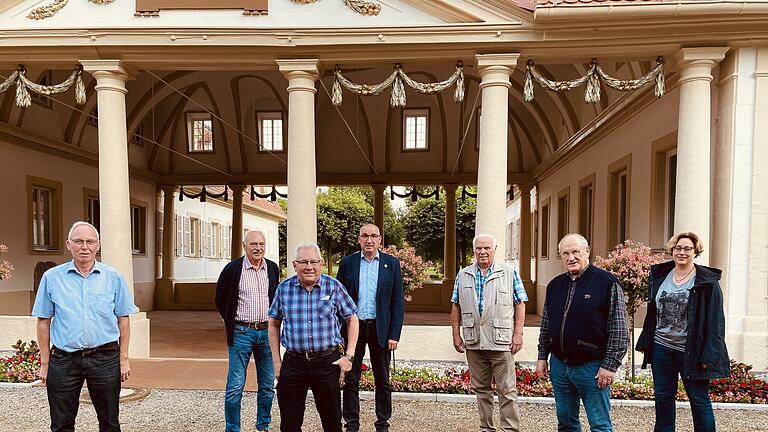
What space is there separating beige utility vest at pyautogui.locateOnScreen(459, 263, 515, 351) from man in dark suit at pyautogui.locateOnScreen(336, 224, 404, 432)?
2.28ft

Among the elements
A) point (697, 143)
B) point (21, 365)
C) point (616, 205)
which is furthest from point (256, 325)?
point (616, 205)

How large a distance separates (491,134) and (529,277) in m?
11.2

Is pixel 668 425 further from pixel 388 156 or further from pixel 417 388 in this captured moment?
pixel 388 156

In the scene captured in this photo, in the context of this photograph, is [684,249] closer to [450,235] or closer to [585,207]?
[585,207]

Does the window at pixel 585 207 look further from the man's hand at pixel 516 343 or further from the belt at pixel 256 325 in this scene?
the belt at pixel 256 325

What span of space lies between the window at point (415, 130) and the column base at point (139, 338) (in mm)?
10949

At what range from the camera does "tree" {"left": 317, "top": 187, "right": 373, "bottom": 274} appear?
37.4 m

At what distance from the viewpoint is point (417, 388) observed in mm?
6543

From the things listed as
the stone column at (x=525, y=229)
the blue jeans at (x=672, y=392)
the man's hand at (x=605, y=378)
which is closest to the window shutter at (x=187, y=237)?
the stone column at (x=525, y=229)

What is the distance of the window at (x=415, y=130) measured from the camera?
58.8 feet

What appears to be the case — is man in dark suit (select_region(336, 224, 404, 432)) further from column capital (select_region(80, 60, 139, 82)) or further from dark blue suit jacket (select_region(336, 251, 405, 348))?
column capital (select_region(80, 60, 139, 82))

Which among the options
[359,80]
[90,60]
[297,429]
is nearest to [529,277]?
[359,80]

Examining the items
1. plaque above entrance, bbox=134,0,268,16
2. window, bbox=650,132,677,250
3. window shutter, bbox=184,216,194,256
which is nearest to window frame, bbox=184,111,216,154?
window shutter, bbox=184,216,194,256

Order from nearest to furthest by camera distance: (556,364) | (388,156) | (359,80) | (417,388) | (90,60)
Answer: (556,364)
(417,388)
(90,60)
(359,80)
(388,156)
